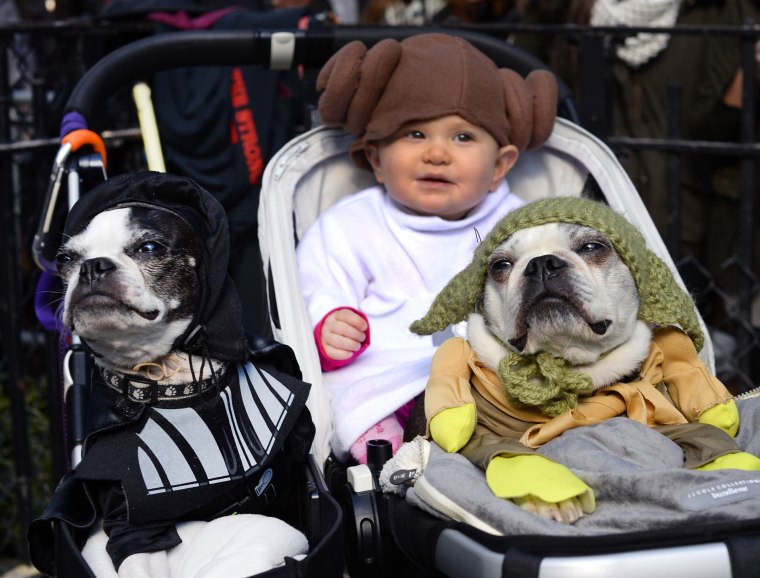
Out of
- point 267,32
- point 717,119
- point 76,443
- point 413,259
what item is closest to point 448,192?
point 413,259

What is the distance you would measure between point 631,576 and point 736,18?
3.37 metres

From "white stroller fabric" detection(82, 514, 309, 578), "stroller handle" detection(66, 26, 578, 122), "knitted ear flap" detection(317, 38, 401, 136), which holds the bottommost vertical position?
"white stroller fabric" detection(82, 514, 309, 578)

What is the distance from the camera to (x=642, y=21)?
4.55 metres

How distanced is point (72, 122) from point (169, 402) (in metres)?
1.01

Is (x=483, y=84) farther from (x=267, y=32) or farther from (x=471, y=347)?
(x=471, y=347)

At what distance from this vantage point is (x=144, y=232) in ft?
7.16

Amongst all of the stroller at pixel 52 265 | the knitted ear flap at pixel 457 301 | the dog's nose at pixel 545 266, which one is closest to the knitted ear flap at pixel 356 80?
the stroller at pixel 52 265

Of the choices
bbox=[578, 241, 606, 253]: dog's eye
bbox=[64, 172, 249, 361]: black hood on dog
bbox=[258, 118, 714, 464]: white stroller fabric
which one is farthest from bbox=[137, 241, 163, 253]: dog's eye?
bbox=[578, 241, 606, 253]: dog's eye

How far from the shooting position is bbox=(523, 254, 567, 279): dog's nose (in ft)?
7.07

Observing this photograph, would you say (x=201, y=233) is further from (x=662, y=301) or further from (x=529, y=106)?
(x=529, y=106)

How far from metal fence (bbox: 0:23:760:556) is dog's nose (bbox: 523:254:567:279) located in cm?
175

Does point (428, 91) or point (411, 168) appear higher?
point (428, 91)

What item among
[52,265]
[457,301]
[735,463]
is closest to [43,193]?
[52,265]

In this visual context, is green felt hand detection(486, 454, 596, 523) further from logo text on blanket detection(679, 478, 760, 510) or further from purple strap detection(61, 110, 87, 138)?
purple strap detection(61, 110, 87, 138)
